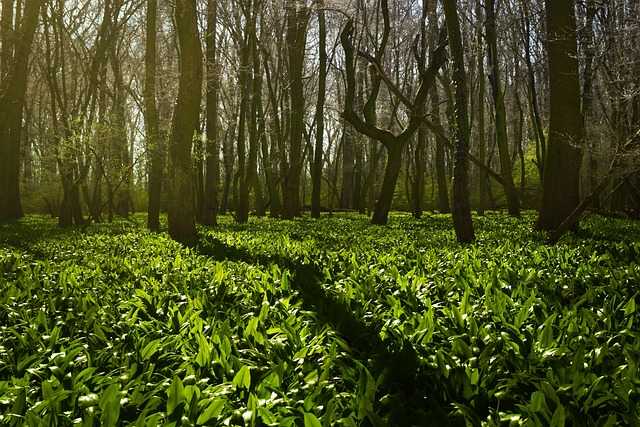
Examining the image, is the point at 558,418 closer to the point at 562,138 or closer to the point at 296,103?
the point at 562,138

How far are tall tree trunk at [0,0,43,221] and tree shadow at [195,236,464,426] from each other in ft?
50.3

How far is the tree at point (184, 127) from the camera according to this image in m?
10.5

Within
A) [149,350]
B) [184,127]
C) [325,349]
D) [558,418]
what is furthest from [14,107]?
[558,418]

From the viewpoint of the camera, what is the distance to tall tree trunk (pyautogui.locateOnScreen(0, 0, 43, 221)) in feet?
52.0

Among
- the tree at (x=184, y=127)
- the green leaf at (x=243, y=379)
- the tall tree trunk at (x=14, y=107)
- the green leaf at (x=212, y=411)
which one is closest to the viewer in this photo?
the green leaf at (x=212, y=411)

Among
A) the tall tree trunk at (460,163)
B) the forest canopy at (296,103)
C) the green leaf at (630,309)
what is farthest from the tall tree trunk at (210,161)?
the green leaf at (630,309)

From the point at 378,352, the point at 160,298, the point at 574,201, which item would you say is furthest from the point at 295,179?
the point at 378,352

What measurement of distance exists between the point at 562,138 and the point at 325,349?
876cm

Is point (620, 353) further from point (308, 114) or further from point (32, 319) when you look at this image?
point (308, 114)

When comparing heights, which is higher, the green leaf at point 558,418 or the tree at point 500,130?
the tree at point 500,130

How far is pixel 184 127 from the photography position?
10.5 metres

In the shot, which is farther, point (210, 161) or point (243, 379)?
point (210, 161)

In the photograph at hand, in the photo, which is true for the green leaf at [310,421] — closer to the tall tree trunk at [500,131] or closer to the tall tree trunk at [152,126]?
the tall tree trunk at [152,126]

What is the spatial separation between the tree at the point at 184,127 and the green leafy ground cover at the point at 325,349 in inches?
204
